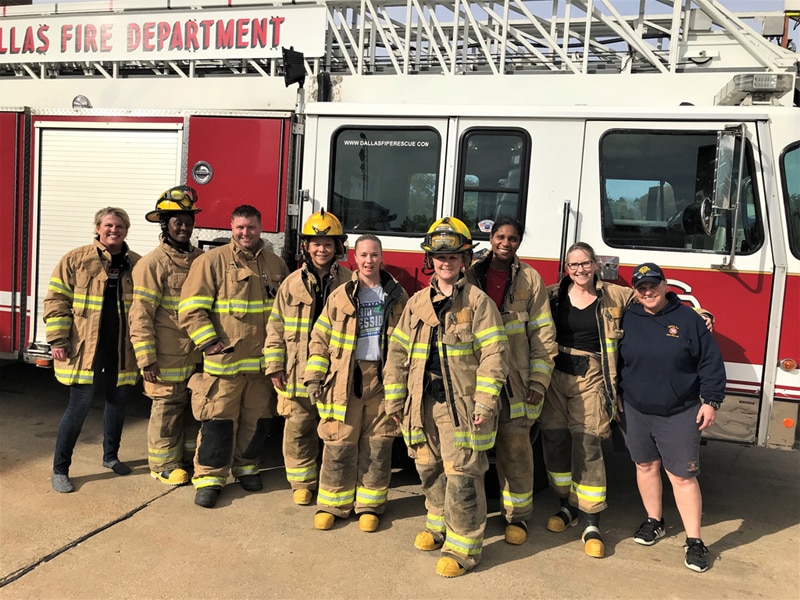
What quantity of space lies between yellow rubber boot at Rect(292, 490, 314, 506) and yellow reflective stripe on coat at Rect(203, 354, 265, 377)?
0.82 m

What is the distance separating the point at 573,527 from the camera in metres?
3.73

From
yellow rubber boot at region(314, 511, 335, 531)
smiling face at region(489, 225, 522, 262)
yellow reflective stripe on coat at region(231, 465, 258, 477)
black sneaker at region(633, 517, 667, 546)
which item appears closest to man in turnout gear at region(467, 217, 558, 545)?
smiling face at region(489, 225, 522, 262)

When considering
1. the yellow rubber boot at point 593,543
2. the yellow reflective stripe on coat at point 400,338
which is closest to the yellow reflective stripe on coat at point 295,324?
the yellow reflective stripe on coat at point 400,338

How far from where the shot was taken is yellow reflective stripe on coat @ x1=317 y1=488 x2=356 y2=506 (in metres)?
3.62

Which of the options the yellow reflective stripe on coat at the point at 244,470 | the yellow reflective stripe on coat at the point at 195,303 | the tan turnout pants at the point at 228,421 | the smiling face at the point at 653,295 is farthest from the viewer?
the yellow reflective stripe on coat at the point at 244,470

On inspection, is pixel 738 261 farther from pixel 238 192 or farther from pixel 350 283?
pixel 238 192

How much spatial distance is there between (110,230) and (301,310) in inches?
55.1

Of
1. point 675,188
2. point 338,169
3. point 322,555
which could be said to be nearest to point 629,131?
point 675,188

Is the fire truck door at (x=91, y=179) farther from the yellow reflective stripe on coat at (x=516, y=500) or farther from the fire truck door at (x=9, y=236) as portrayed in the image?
the yellow reflective stripe on coat at (x=516, y=500)

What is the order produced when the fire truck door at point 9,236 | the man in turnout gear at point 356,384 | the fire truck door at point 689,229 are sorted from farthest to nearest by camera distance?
the fire truck door at point 9,236
the fire truck door at point 689,229
the man in turnout gear at point 356,384

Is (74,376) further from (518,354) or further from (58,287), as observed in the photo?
(518,354)

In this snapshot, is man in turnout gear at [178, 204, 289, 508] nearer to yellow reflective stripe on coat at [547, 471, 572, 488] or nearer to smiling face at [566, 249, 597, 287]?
smiling face at [566, 249, 597, 287]

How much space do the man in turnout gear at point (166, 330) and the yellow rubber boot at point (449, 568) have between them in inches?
76.7

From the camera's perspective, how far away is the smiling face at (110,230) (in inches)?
155
